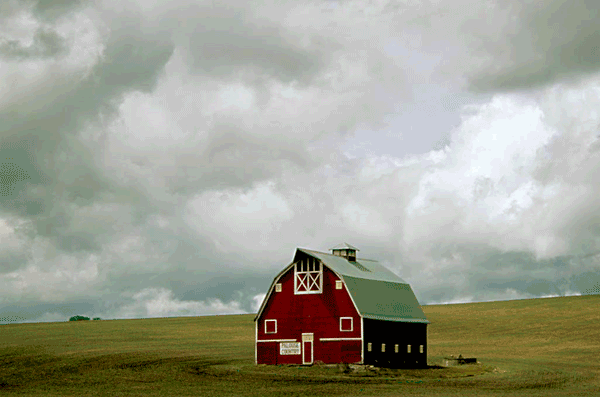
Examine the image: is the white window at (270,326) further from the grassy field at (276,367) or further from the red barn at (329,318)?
the grassy field at (276,367)

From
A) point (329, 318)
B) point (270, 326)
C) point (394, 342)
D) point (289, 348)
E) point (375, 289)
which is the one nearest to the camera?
point (329, 318)

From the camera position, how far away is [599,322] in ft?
314

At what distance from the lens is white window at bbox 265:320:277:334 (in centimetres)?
6681

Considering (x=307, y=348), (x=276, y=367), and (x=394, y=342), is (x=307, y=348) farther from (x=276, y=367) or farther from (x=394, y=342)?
(x=394, y=342)

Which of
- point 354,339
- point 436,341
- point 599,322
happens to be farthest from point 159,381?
point 599,322

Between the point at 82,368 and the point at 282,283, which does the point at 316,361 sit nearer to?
the point at 282,283

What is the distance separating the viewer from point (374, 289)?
223 ft

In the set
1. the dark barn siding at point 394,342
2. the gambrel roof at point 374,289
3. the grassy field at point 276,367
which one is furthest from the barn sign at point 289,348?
the dark barn siding at point 394,342

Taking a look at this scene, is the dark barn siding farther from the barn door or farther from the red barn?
the barn door

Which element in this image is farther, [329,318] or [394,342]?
[394,342]

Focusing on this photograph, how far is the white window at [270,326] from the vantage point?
66.8m

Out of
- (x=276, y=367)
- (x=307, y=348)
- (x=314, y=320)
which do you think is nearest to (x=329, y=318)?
(x=314, y=320)

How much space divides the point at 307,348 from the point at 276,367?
10.1 feet

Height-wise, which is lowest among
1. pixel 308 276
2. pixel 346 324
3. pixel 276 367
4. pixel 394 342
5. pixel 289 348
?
pixel 276 367
